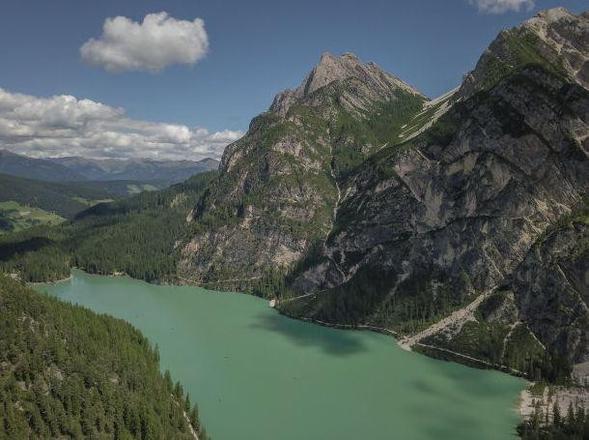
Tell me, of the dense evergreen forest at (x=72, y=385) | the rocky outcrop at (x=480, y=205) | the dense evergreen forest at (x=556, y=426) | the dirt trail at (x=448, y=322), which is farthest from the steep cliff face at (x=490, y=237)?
the dense evergreen forest at (x=72, y=385)

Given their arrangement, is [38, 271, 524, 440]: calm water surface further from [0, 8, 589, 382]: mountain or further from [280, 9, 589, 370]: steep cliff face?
[280, 9, 589, 370]: steep cliff face

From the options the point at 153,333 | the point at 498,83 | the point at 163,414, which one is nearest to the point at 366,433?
the point at 163,414

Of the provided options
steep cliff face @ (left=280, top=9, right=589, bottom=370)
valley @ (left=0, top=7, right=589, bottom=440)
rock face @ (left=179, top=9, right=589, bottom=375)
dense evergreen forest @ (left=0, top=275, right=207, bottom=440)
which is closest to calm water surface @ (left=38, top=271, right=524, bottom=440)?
valley @ (left=0, top=7, right=589, bottom=440)

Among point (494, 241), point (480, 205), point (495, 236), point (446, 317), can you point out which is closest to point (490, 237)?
point (495, 236)

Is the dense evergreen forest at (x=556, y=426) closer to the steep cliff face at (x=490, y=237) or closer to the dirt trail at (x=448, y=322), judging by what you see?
the steep cliff face at (x=490, y=237)

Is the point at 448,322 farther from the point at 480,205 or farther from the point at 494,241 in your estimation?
the point at 480,205

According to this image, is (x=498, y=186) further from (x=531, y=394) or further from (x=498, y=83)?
(x=531, y=394)
